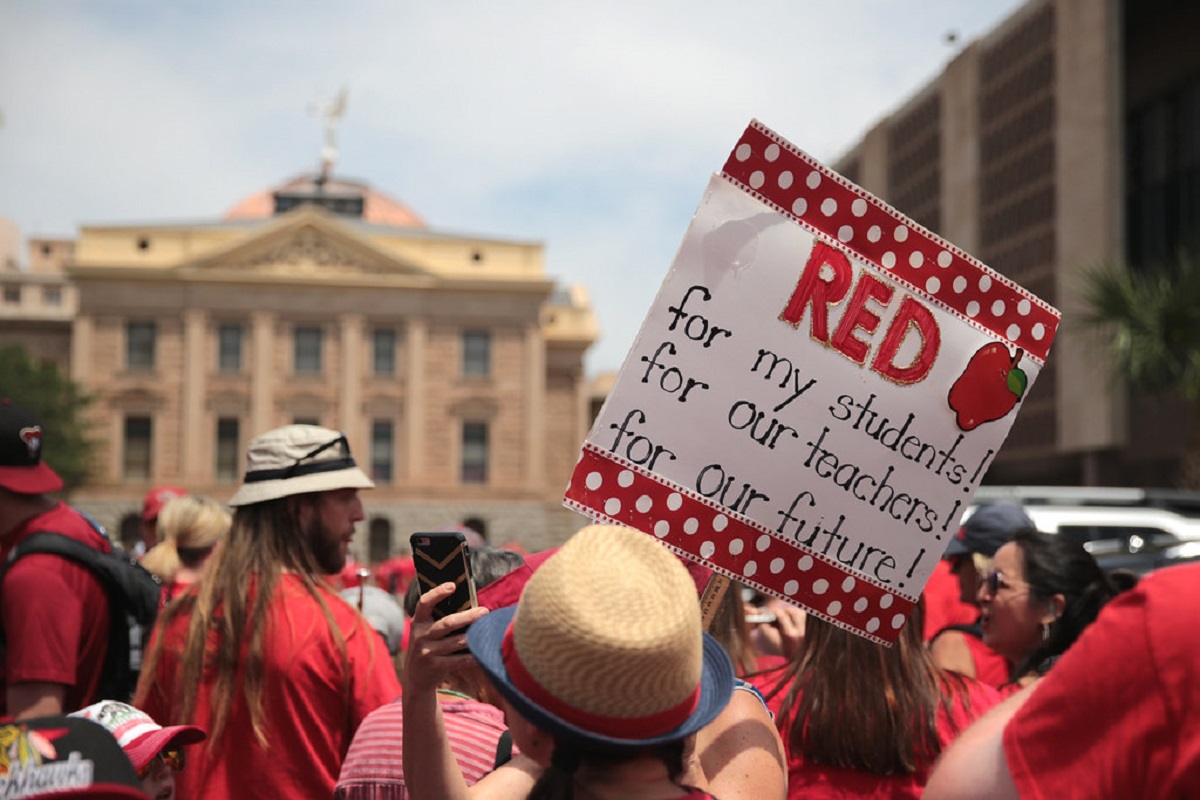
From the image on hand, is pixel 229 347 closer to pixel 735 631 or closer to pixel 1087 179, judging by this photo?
pixel 1087 179

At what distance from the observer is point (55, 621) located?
11.2ft

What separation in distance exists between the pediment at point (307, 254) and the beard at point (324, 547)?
5050 centimetres

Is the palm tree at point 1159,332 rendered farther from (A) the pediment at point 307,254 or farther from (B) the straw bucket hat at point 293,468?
(A) the pediment at point 307,254

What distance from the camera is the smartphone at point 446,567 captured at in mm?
2186

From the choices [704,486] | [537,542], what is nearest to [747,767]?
[704,486]

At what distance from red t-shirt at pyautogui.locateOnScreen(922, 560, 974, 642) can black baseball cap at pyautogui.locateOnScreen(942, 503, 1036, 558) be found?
1.59 ft

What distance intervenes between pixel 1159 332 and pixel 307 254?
3741cm

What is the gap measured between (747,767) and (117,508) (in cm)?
5292

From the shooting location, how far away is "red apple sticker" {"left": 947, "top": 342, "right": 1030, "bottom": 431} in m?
2.93

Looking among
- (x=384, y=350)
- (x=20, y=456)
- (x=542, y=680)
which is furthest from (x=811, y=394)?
(x=384, y=350)

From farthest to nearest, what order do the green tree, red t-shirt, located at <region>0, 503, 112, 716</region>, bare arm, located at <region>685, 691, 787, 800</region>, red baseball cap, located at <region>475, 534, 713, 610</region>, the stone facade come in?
the stone facade, the green tree, red t-shirt, located at <region>0, 503, 112, 716</region>, red baseball cap, located at <region>475, 534, 713, 610</region>, bare arm, located at <region>685, 691, 787, 800</region>

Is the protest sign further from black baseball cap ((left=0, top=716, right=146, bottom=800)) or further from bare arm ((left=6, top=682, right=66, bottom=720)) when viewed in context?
bare arm ((left=6, top=682, right=66, bottom=720))

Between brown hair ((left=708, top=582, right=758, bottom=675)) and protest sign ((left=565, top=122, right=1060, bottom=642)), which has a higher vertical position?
protest sign ((left=565, top=122, right=1060, bottom=642))

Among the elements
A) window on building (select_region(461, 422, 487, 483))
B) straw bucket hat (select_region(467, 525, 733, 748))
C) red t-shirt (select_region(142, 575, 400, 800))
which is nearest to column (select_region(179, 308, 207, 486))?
window on building (select_region(461, 422, 487, 483))
